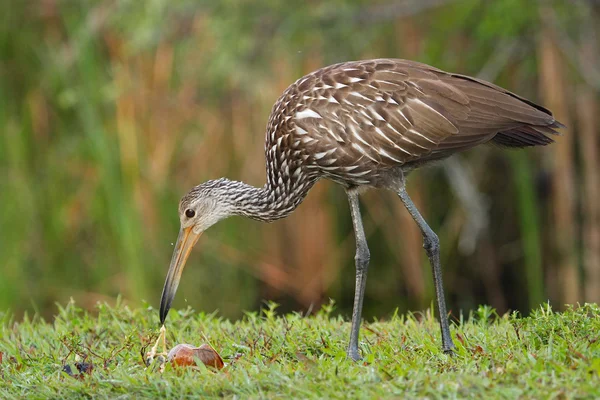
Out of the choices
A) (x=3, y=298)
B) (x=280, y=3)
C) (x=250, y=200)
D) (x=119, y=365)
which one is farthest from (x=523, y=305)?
(x=119, y=365)

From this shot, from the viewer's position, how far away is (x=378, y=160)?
555 cm

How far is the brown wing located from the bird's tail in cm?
1

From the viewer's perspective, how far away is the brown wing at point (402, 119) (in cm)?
551

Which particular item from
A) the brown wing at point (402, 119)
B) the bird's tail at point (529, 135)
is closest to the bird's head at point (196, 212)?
the brown wing at point (402, 119)

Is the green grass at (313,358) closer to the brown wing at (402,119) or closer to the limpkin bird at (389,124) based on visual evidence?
the limpkin bird at (389,124)

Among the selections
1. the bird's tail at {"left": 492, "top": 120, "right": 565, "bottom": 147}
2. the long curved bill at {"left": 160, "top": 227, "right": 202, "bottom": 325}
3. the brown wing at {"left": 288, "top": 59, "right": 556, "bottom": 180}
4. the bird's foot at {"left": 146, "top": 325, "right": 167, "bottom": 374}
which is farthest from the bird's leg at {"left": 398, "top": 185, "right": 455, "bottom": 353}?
the bird's foot at {"left": 146, "top": 325, "right": 167, "bottom": 374}

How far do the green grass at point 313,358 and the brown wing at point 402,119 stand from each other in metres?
1.01

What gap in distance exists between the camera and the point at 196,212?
238 inches

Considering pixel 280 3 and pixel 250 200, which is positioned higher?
pixel 280 3

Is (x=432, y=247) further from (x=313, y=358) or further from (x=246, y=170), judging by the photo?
(x=246, y=170)

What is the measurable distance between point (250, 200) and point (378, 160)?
97 centimetres

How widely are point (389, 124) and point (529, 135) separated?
0.82 metres

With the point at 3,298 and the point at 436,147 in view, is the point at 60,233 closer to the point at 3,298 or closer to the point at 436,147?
the point at 3,298

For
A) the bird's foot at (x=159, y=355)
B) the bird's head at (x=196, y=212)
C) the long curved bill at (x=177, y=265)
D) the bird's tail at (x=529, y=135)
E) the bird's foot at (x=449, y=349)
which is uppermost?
the bird's tail at (x=529, y=135)
